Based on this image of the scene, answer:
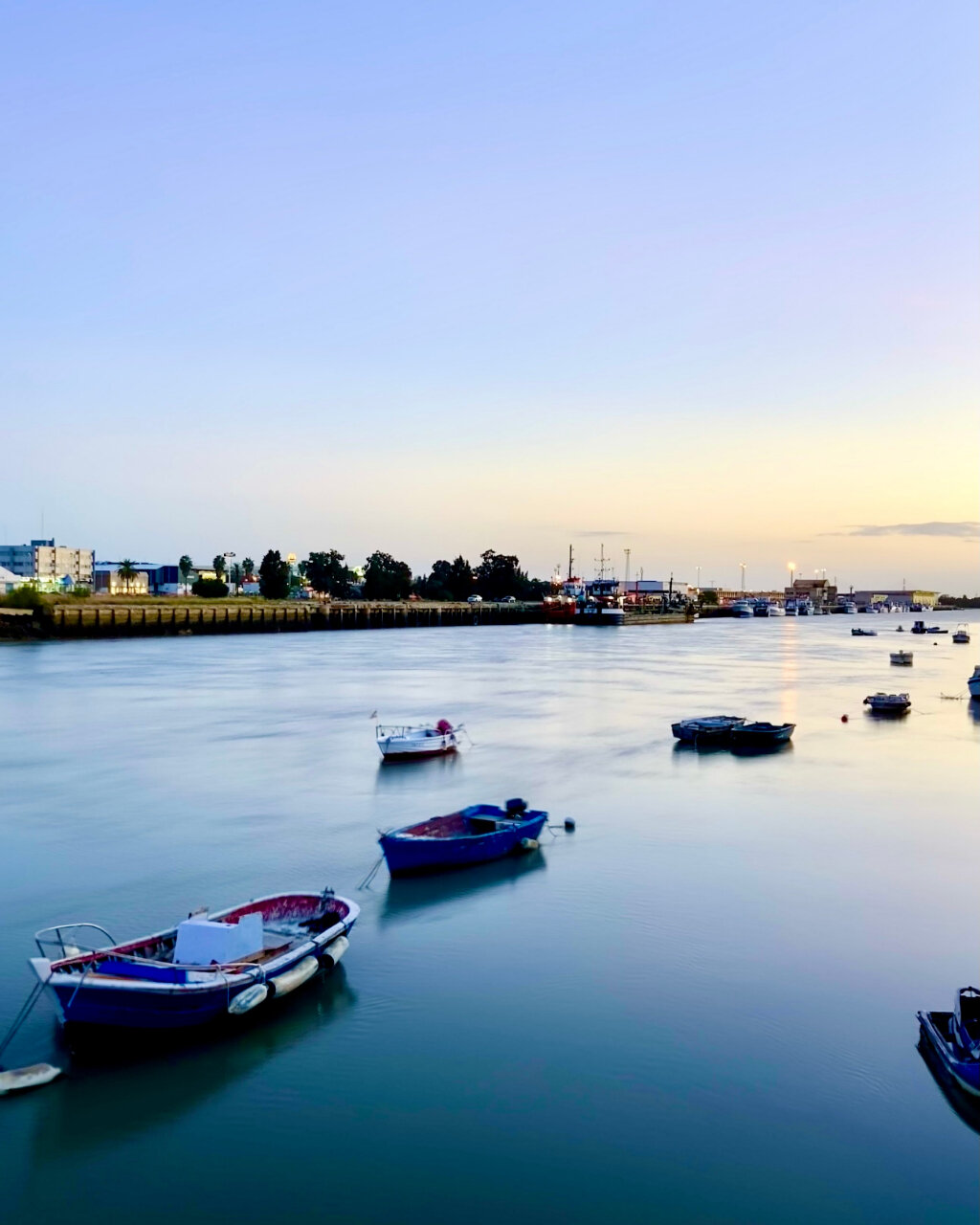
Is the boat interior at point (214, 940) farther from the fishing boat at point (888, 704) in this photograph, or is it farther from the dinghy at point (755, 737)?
the fishing boat at point (888, 704)

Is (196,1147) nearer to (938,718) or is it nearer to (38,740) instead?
(38,740)

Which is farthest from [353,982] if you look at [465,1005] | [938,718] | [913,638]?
[913,638]

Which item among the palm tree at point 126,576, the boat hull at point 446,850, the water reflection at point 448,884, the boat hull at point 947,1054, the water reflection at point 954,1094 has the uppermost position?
the palm tree at point 126,576

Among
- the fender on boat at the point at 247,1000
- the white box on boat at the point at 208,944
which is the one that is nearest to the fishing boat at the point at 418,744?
the white box on boat at the point at 208,944

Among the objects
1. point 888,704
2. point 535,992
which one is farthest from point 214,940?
point 888,704

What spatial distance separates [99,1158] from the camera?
1018cm

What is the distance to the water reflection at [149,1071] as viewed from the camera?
10578 millimetres

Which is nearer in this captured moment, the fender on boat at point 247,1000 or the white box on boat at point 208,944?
the fender on boat at point 247,1000

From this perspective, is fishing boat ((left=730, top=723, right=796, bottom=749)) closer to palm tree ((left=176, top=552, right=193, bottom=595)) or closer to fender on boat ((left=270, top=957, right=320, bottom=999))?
fender on boat ((left=270, top=957, right=320, bottom=999))

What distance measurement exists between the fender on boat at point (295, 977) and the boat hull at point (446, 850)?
5582 millimetres

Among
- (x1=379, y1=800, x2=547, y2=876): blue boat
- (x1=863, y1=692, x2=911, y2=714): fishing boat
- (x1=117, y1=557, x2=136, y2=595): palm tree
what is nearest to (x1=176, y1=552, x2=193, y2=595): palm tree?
(x1=117, y1=557, x2=136, y2=595): palm tree

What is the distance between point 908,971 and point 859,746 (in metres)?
24.0

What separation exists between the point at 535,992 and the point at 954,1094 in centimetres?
561

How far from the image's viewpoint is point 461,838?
797 inches
